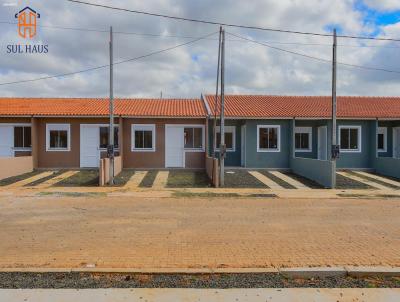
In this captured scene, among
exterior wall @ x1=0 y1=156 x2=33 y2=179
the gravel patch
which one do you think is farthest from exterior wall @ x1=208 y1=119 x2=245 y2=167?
the gravel patch

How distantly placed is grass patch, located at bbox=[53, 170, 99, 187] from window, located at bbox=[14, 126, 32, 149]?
12.5ft

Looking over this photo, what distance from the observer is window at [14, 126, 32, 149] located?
75.3ft

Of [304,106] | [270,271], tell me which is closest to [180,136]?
[304,106]

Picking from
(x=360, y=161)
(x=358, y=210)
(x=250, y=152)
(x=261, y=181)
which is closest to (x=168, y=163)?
(x=250, y=152)

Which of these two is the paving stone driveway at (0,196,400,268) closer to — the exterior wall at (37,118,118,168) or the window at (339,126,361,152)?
the exterior wall at (37,118,118,168)

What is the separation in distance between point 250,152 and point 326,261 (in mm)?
16810

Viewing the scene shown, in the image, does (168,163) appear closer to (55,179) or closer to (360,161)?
(55,179)

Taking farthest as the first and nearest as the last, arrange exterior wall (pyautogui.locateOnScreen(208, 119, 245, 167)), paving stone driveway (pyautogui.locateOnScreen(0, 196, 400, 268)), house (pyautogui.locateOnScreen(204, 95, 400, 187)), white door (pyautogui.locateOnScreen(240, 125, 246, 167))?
exterior wall (pyautogui.locateOnScreen(208, 119, 245, 167))
white door (pyautogui.locateOnScreen(240, 125, 246, 167))
house (pyautogui.locateOnScreen(204, 95, 400, 187))
paving stone driveway (pyautogui.locateOnScreen(0, 196, 400, 268))

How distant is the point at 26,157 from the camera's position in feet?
70.3

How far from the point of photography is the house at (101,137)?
22828mm
